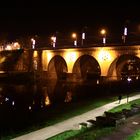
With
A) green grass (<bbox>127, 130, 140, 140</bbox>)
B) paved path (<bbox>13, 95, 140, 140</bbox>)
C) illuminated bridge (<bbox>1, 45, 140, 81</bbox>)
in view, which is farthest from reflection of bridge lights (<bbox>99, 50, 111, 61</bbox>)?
green grass (<bbox>127, 130, 140, 140</bbox>)

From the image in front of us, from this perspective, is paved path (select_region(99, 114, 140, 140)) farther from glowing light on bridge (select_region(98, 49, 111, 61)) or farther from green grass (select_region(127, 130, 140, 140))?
glowing light on bridge (select_region(98, 49, 111, 61))

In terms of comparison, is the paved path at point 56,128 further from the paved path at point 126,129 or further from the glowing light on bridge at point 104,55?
the glowing light on bridge at point 104,55

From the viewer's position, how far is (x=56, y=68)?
→ 10450 cm

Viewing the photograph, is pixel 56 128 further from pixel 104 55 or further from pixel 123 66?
pixel 123 66

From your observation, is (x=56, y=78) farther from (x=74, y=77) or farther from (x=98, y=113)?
(x=98, y=113)

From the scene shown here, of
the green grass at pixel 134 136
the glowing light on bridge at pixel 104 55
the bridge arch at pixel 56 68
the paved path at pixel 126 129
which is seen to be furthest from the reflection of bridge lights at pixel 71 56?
the green grass at pixel 134 136

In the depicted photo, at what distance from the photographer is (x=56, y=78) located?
98688 millimetres

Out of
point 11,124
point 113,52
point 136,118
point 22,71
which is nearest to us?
point 136,118

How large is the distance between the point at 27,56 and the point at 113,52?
→ 29218 mm

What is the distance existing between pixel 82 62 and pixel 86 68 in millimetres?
2465

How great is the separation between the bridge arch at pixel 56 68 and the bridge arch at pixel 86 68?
16.4ft

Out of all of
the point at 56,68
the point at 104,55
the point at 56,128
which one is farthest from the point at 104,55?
the point at 56,128

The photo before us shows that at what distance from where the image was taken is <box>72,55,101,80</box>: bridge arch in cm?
9341

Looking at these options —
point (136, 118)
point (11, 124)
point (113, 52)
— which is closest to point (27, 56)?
point (113, 52)
